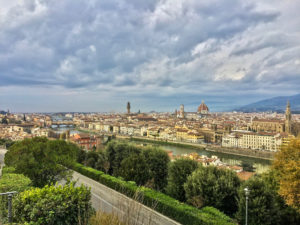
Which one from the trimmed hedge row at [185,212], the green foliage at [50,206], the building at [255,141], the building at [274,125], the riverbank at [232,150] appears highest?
the green foliage at [50,206]

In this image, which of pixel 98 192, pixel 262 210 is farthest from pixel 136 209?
pixel 98 192

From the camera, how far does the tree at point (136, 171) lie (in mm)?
9117

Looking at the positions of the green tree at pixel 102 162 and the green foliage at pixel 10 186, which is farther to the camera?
the green tree at pixel 102 162

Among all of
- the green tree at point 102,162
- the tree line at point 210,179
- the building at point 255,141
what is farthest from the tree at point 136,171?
the building at point 255,141

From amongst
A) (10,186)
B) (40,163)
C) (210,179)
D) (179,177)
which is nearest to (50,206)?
(10,186)

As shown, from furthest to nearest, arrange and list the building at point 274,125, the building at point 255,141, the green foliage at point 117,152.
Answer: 1. the building at point 274,125
2. the building at point 255,141
3. the green foliage at point 117,152

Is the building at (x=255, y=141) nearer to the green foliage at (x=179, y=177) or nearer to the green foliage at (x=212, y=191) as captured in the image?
the green foliage at (x=179, y=177)

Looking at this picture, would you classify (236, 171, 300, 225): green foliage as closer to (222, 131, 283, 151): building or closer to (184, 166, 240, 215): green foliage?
(184, 166, 240, 215): green foliage

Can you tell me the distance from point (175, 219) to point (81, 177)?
19.4ft

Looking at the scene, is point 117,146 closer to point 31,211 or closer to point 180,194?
point 180,194

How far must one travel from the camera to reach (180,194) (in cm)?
802

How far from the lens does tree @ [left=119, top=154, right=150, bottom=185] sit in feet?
29.9

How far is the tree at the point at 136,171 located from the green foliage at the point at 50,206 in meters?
5.59

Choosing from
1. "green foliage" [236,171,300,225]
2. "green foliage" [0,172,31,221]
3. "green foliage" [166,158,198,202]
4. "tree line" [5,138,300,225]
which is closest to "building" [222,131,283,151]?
"tree line" [5,138,300,225]
